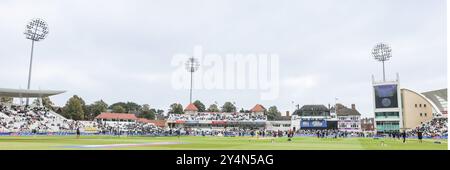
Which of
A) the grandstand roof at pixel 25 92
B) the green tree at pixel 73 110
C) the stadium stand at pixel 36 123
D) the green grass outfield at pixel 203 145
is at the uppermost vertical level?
the grandstand roof at pixel 25 92

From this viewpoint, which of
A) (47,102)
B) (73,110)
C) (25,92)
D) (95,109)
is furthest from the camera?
(95,109)

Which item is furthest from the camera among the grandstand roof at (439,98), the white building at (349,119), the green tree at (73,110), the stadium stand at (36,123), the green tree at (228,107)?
the green tree at (228,107)

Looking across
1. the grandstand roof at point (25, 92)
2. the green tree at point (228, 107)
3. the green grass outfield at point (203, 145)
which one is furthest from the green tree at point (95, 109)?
the green grass outfield at point (203, 145)

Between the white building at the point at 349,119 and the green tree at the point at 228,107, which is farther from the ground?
the green tree at the point at 228,107

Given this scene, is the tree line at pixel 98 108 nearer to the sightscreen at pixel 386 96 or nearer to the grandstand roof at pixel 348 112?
the grandstand roof at pixel 348 112

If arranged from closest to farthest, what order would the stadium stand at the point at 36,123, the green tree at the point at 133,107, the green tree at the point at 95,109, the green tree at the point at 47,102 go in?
the stadium stand at the point at 36,123 → the green tree at the point at 47,102 → the green tree at the point at 95,109 → the green tree at the point at 133,107

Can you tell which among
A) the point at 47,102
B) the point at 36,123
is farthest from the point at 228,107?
the point at 36,123

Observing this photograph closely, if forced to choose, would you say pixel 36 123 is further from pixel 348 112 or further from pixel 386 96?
pixel 348 112

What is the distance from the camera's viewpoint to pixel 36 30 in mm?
66000

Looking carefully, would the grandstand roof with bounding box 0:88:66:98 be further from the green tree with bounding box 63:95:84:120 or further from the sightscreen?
the sightscreen

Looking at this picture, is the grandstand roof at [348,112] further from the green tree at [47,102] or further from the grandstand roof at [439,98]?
the green tree at [47,102]

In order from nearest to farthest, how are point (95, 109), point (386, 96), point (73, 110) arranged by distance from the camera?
point (386, 96) < point (73, 110) < point (95, 109)

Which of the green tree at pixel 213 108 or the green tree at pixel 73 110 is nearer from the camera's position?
the green tree at pixel 73 110

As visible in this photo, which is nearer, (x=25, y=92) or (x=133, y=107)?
(x=25, y=92)
